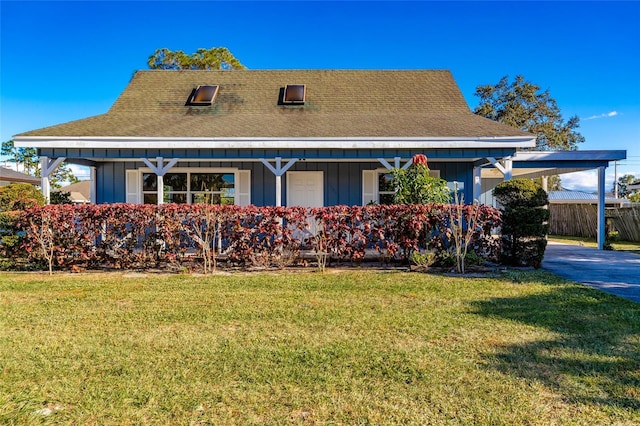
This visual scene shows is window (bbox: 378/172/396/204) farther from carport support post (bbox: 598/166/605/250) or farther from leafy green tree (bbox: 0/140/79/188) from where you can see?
leafy green tree (bbox: 0/140/79/188)

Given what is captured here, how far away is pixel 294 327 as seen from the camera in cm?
413

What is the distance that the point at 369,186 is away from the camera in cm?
1125

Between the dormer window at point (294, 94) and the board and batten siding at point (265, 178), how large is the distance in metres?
2.30

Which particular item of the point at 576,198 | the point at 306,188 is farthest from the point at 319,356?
the point at 576,198

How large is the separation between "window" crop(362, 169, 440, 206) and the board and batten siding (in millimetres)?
110

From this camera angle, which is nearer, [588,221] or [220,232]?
[220,232]

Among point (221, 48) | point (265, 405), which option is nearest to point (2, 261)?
point (265, 405)

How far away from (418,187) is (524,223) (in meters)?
2.03

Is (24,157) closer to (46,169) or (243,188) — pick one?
(46,169)

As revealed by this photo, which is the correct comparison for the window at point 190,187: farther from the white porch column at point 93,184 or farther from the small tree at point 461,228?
the small tree at point 461,228

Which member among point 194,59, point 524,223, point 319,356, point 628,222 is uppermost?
point 194,59

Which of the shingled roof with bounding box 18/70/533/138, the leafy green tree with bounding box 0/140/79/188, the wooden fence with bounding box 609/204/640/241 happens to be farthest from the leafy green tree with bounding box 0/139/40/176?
the wooden fence with bounding box 609/204/640/241

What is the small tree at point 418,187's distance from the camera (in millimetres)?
7977

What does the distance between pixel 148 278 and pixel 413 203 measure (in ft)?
16.6
